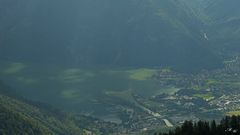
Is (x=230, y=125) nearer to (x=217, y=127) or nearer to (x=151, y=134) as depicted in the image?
(x=217, y=127)

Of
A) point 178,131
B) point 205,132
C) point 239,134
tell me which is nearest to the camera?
point 239,134

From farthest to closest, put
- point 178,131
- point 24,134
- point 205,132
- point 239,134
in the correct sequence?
point 24,134 < point 178,131 < point 205,132 < point 239,134

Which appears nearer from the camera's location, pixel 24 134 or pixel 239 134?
pixel 239 134

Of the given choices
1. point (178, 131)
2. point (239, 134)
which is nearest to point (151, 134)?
point (178, 131)

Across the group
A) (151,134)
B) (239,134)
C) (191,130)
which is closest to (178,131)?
(191,130)

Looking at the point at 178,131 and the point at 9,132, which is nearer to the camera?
the point at 178,131

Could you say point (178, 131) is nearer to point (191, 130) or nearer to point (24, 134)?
point (191, 130)

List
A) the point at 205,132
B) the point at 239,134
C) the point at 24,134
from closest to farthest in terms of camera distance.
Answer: the point at 239,134, the point at 205,132, the point at 24,134

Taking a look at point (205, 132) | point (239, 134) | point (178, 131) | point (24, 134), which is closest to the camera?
point (239, 134)
